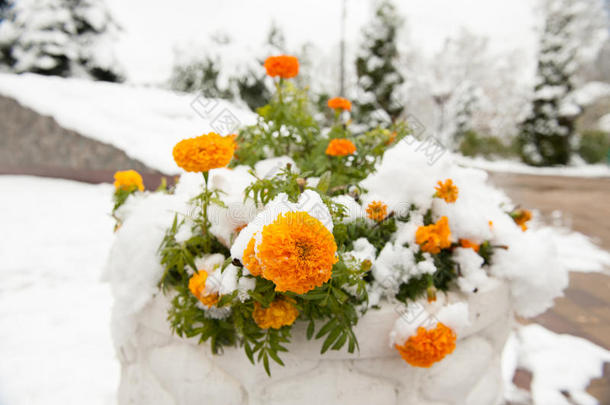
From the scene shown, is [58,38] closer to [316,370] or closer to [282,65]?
[282,65]


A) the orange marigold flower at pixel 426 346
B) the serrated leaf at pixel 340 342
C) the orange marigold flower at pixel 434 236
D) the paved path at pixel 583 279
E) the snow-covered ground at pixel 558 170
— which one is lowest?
the snow-covered ground at pixel 558 170

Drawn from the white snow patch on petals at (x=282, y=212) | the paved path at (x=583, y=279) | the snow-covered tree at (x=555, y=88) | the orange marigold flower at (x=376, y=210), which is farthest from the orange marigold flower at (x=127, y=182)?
the snow-covered tree at (x=555, y=88)

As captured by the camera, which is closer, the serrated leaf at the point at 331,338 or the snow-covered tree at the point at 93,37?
the serrated leaf at the point at 331,338

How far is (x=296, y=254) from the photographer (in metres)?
0.55

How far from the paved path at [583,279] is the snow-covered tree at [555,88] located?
394 centimetres

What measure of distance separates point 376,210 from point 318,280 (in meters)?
0.40

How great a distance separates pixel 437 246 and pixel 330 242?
433mm

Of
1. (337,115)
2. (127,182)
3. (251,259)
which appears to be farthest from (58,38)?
(251,259)

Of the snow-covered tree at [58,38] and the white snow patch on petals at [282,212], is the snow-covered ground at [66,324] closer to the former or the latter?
the white snow patch on petals at [282,212]

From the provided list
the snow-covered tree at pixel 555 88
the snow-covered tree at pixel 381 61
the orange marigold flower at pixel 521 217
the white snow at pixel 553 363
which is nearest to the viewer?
the orange marigold flower at pixel 521 217

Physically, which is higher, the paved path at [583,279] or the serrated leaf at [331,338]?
the serrated leaf at [331,338]

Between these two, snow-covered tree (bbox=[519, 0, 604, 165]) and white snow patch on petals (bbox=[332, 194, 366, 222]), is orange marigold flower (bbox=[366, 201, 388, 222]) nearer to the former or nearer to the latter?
white snow patch on petals (bbox=[332, 194, 366, 222])

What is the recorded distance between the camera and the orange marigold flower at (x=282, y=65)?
1033 mm

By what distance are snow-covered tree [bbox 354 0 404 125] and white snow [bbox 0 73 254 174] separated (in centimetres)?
600
